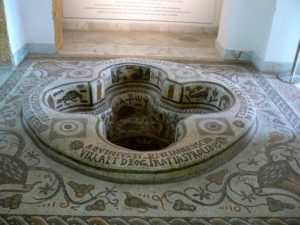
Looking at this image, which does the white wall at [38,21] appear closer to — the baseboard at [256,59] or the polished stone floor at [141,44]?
the polished stone floor at [141,44]

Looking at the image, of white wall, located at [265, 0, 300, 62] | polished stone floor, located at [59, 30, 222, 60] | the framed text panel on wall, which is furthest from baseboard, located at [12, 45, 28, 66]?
white wall, located at [265, 0, 300, 62]

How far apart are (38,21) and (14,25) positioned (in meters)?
0.37

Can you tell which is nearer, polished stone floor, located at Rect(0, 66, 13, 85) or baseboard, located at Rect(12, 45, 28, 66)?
polished stone floor, located at Rect(0, 66, 13, 85)

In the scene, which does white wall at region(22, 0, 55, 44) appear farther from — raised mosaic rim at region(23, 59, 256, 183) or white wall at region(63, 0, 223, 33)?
raised mosaic rim at region(23, 59, 256, 183)

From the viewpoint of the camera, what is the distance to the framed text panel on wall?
5.06m

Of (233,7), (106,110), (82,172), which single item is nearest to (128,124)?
(106,110)

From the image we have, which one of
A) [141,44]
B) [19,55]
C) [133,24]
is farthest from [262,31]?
[19,55]

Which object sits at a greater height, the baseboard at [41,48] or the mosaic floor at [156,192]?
the mosaic floor at [156,192]

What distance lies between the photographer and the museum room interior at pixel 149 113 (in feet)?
5.41

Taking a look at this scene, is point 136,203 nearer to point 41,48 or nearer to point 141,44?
point 41,48

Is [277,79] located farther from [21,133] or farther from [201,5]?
[21,133]

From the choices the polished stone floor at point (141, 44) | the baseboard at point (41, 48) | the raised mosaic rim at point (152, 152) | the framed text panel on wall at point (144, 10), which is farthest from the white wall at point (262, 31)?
the baseboard at point (41, 48)

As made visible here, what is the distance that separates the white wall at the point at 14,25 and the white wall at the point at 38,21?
0.07m

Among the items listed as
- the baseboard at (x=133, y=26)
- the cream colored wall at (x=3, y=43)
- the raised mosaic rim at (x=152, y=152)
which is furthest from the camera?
the baseboard at (x=133, y=26)
